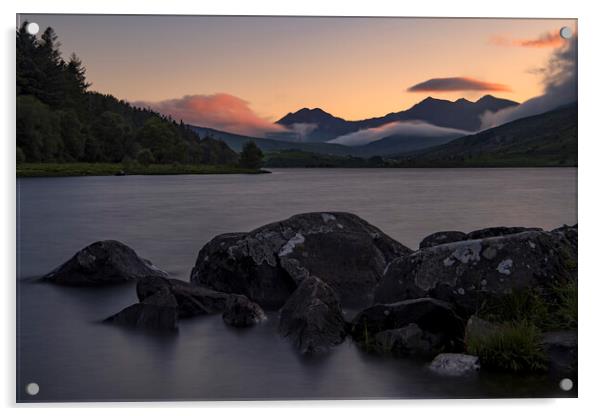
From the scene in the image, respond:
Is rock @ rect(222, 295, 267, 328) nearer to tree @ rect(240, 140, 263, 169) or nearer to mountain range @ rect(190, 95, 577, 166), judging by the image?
tree @ rect(240, 140, 263, 169)

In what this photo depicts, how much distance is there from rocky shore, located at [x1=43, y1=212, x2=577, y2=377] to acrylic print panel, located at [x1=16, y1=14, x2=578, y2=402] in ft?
0.08

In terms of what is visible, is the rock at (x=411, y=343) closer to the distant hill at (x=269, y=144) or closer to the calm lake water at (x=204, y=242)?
the calm lake water at (x=204, y=242)

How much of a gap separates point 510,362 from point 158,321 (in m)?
4.06

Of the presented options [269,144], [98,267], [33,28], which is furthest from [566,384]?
[33,28]

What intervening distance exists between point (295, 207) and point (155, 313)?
2643 mm

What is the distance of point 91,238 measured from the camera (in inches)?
444

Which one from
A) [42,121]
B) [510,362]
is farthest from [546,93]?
[42,121]

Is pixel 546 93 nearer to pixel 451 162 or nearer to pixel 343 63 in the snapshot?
pixel 451 162

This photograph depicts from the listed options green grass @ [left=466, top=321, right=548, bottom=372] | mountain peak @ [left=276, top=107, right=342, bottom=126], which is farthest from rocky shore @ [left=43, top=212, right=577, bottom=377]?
mountain peak @ [left=276, top=107, right=342, bottom=126]

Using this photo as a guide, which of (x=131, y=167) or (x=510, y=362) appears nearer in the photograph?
(x=510, y=362)

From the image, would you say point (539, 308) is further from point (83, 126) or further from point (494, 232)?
point (83, 126)

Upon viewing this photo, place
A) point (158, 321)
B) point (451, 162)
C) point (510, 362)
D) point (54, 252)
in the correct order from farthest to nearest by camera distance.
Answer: point (451, 162) → point (54, 252) → point (158, 321) → point (510, 362)

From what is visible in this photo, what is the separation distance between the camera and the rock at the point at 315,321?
30.4 feet

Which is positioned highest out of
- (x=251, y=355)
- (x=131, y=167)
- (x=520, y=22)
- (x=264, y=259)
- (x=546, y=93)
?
(x=520, y=22)
